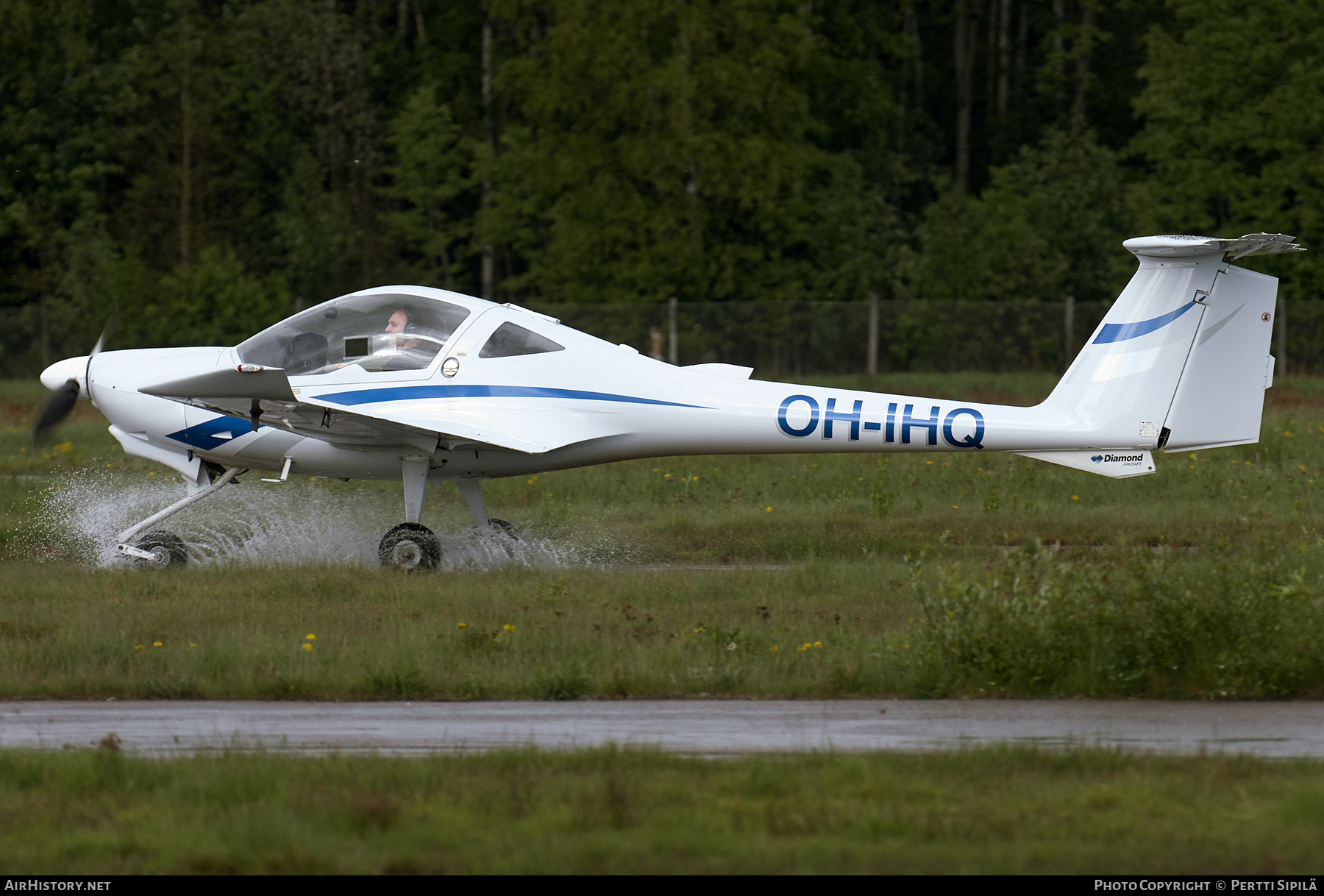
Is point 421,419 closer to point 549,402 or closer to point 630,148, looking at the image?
point 549,402

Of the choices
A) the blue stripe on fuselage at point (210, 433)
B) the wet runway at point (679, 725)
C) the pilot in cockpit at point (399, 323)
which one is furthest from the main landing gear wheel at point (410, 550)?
the wet runway at point (679, 725)

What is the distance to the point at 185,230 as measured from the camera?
132 ft

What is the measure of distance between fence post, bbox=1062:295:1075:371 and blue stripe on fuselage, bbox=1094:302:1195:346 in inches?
798

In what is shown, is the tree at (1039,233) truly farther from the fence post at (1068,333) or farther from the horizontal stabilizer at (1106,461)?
the horizontal stabilizer at (1106,461)

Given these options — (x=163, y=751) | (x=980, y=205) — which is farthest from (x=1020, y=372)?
(x=163, y=751)

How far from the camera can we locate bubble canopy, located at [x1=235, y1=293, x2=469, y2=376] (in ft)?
39.9

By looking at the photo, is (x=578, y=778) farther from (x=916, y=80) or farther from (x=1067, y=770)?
(x=916, y=80)

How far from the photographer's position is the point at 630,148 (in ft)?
122

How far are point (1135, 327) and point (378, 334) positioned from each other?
5925 millimetres

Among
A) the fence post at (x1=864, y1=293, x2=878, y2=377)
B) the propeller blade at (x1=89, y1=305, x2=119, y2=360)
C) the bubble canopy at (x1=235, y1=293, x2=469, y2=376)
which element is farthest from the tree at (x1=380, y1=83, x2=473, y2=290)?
the bubble canopy at (x1=235, y1=293, x2=469, y2=376)

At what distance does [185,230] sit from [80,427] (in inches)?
742

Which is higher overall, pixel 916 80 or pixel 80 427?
pixel 916 80

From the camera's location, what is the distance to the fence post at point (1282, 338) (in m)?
30.8

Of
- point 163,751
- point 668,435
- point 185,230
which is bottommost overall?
point 163,751
